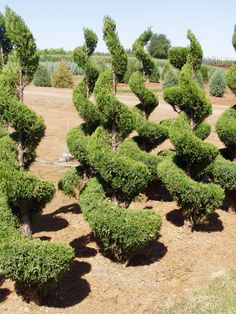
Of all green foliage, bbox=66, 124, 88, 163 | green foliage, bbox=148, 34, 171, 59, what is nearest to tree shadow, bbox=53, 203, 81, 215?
green foliage, bbox=66, 124, 88, 163

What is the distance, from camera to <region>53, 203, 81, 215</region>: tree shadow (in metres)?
12.5

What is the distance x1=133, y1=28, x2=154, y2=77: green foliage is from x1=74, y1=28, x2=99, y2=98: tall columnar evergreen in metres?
1.68

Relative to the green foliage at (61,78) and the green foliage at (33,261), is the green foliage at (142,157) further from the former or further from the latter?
the green foliage at (61,78)

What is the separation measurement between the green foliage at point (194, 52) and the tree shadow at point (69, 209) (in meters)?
4.94

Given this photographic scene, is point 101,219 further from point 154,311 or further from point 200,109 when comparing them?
point 200,109

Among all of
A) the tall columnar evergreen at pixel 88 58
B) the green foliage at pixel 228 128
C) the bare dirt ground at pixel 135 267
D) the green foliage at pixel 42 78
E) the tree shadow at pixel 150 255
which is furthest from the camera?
the green foliage at pixel 42 78

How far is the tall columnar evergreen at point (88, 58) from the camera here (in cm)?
1205

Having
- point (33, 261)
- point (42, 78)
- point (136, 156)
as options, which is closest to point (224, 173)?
point (136, 156)

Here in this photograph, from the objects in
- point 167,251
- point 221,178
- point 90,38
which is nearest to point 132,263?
point 167,251

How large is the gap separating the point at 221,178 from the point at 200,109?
2.00m

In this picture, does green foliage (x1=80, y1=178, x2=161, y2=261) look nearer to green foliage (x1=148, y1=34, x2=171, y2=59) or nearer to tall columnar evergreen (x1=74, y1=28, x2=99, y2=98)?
tall columnar evergreen (x1=74, y1=28, x2=99, y2=98)

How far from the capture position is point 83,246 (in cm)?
1057

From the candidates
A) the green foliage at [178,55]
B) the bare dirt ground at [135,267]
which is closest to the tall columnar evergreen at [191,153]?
the green foliage at [178,55]

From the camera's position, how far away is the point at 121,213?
354 inches
